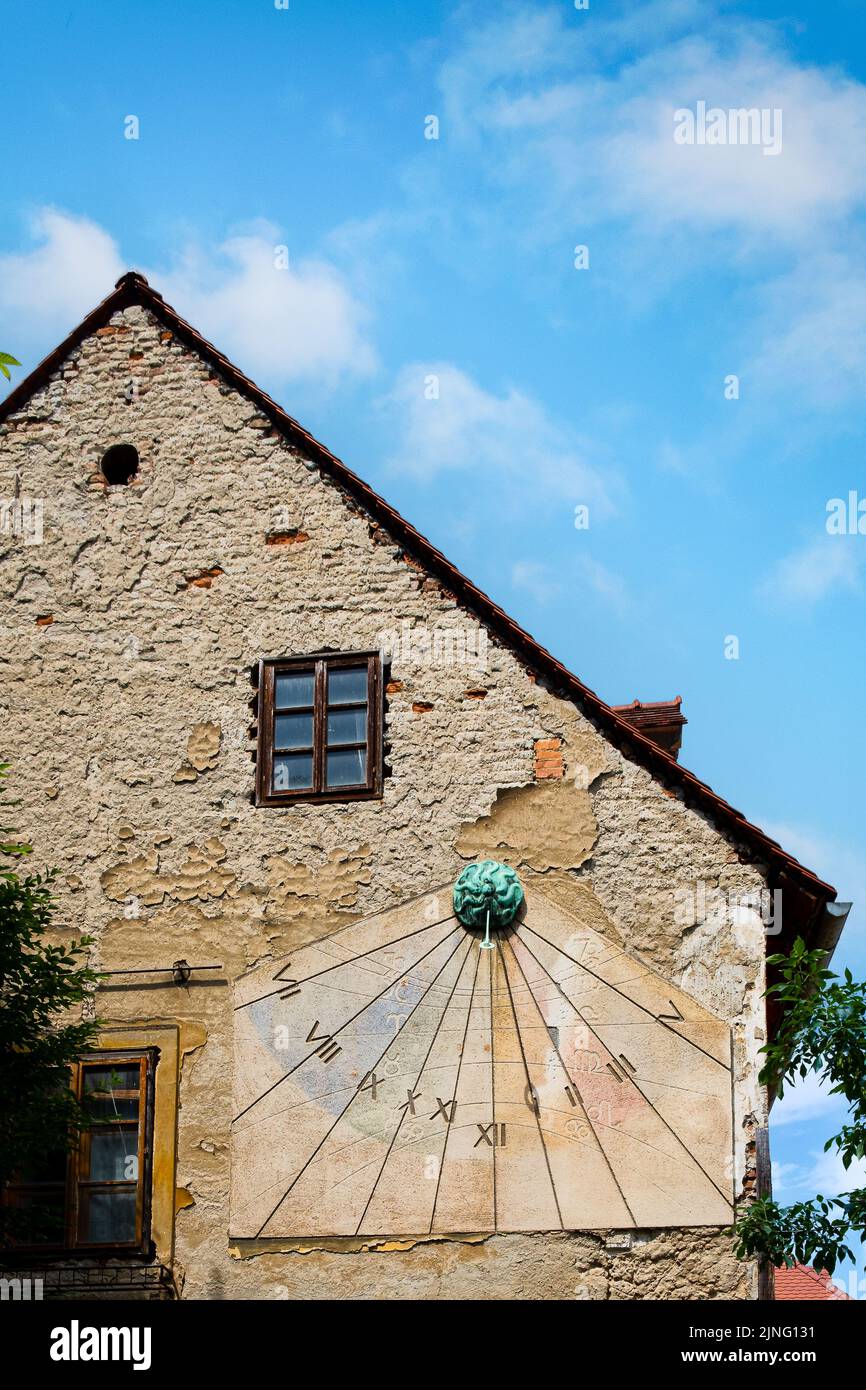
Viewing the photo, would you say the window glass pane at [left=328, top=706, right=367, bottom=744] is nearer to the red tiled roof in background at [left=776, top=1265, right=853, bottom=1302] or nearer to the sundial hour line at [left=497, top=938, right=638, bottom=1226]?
the sundial hour line at [left=497, top=938, right=638, bottom=1226]

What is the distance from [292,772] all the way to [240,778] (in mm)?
346

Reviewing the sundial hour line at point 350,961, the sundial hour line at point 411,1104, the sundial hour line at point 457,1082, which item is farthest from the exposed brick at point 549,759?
the sundial hour line at point 411,1104

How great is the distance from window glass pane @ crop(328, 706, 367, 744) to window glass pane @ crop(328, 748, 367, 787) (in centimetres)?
8

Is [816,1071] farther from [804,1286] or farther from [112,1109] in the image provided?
[804,1286]

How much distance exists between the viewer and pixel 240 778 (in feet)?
43.9

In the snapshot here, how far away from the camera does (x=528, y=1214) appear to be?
1201cm

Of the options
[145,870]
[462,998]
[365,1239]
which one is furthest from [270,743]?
[365,1239]

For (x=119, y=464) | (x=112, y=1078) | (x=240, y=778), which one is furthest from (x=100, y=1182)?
(x=119, y=464)

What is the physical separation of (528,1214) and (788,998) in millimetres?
2009

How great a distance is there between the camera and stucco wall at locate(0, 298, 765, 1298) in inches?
483

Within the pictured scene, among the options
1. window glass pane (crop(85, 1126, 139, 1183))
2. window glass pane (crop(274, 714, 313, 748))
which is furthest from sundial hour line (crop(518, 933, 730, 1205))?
window glass pane (crop(85, 1126, 139, 1183))

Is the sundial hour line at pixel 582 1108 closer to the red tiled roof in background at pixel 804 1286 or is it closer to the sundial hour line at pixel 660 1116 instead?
the sundial hour line at pixel 660 1116
